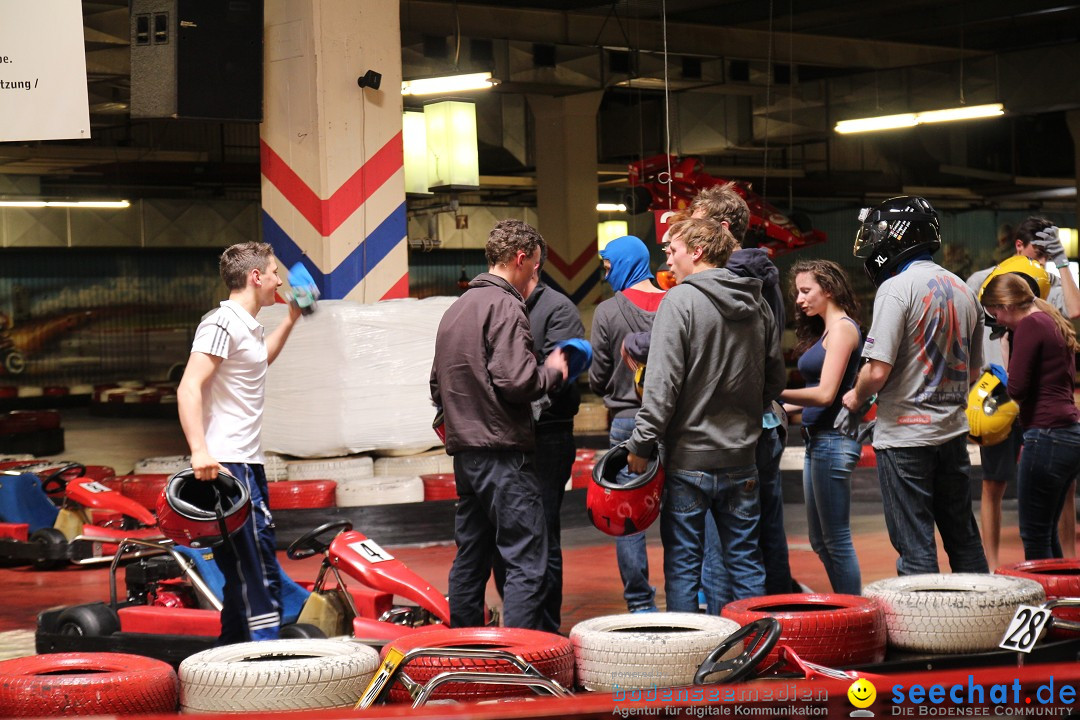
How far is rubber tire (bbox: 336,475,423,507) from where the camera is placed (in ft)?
21.4

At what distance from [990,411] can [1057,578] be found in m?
1.40

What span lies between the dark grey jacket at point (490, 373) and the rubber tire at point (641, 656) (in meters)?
0.91

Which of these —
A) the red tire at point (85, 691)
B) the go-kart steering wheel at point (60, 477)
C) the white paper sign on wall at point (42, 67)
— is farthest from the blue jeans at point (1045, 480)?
the go-kart steering wheel at point (60, 477)

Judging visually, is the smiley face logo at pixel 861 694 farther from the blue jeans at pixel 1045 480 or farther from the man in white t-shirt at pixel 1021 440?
the man in white t-shirt at pixel 1021 440

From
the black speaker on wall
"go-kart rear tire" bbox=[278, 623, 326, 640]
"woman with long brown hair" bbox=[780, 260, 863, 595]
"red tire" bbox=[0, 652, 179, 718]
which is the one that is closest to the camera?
"red tire" bbox=[0, 652, 179, 718]

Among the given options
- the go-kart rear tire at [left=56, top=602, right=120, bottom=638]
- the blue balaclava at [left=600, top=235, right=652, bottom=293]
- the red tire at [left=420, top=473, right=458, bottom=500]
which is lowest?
the red tire at [left=420, top=473, right=458, bottom=500]

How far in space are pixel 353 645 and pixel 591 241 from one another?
1102cm

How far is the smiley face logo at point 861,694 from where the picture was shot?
2.07 meters

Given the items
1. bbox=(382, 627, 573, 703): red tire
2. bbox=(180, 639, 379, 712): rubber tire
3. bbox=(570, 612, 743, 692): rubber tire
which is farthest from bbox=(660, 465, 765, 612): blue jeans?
bbox=(180, 639, 379, 712): rubber tire

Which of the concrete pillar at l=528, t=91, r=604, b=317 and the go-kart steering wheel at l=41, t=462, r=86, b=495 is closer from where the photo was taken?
the go-kart steering wheel at l=41, t=462, r=86, b=495

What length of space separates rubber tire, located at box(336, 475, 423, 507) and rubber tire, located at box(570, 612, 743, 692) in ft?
12.4

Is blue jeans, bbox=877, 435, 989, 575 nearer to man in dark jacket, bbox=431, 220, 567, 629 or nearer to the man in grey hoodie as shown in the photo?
the man in grey hoodie

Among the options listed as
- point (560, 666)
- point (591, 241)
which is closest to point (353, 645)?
point (560, 666)

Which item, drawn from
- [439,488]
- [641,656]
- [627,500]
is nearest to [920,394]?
[627,500]
